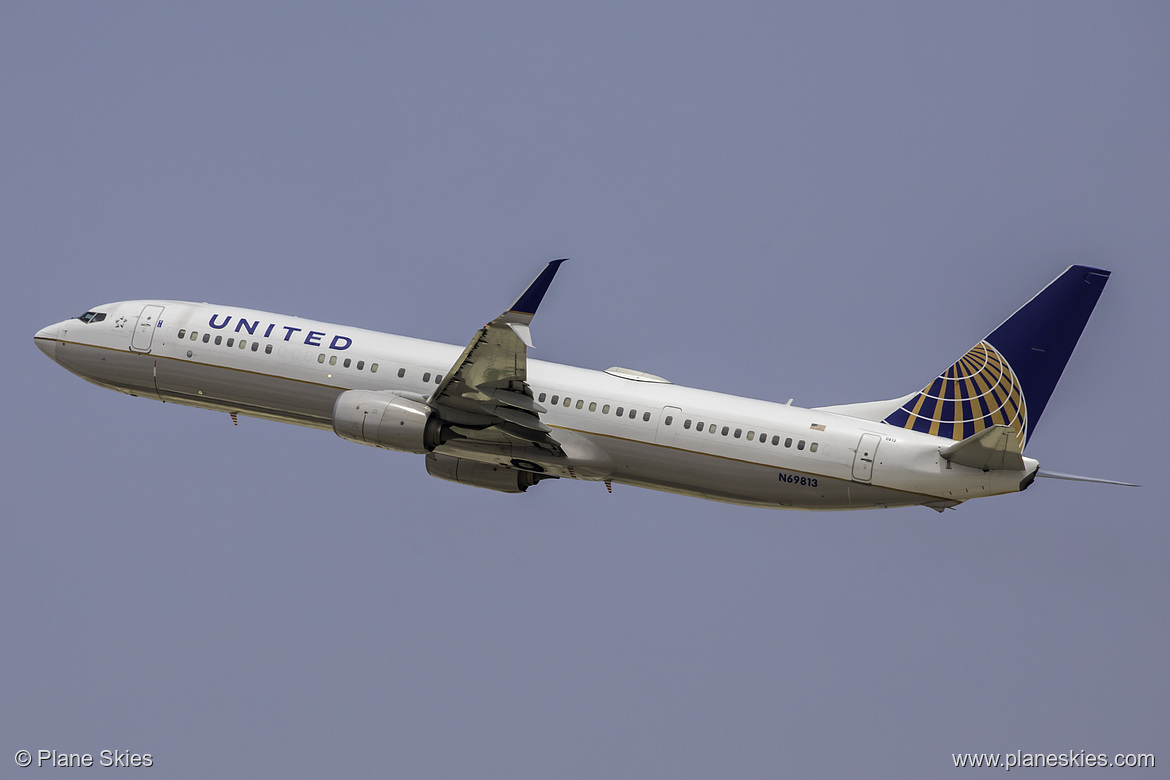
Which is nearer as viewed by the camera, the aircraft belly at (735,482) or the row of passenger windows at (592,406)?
the aircraft belly at (735,482)

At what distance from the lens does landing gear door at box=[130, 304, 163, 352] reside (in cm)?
4691

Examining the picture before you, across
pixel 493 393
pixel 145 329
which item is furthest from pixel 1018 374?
pixel 145 329

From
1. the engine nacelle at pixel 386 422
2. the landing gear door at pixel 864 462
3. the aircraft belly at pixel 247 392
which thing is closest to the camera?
the landing gear door at pixel 864 462

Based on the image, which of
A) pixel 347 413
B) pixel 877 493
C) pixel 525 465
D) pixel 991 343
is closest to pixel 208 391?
pixel 347 413

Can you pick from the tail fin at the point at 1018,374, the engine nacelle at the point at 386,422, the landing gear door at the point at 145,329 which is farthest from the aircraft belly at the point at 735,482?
the landing gear door at the point at 145,329

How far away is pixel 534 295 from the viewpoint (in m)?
38.0

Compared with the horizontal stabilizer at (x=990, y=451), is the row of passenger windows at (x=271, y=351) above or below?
above

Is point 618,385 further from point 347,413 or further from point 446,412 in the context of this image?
point 347,413

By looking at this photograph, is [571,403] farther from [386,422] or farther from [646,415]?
[386,422]

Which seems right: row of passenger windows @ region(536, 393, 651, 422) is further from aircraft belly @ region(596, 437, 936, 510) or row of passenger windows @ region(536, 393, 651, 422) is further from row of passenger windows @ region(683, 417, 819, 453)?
row of passenger windows @ region(683, 417, 819, 453)

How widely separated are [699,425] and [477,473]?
7.62 metres

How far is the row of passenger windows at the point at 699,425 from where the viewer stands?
40844 mm

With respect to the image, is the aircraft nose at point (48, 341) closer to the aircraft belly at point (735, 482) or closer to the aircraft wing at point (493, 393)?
the aircraft wing at point (493, 393)

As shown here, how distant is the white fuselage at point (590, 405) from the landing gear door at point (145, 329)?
47 millimetres
